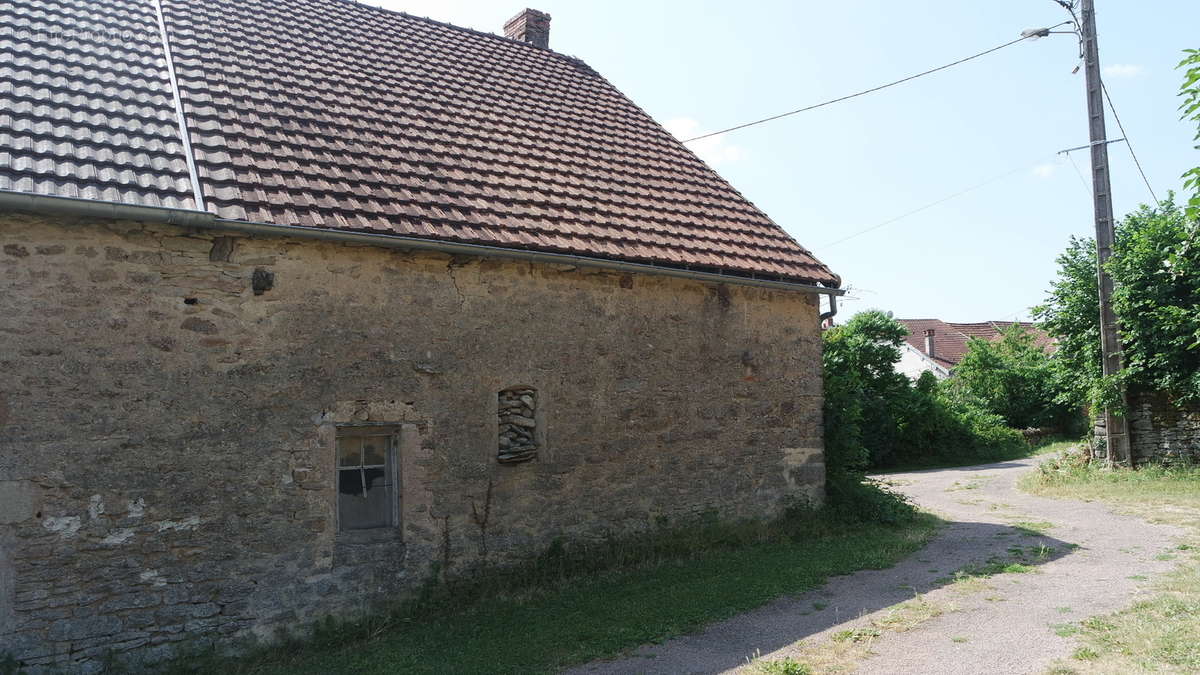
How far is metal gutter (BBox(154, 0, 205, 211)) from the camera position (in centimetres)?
633

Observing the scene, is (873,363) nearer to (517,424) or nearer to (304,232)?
(517,424)

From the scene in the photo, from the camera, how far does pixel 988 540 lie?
371 inches

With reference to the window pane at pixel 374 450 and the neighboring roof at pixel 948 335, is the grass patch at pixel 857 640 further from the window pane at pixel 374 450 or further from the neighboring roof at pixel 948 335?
the neighboring roof at pixel 948 335

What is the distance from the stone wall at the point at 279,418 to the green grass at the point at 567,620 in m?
0.33

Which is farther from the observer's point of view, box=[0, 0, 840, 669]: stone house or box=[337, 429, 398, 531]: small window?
box=[337, 429, 398, 531]: small window

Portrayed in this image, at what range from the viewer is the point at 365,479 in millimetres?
7070

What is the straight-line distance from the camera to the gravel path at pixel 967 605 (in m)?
5.57

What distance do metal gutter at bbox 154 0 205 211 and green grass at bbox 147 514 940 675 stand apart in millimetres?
3363

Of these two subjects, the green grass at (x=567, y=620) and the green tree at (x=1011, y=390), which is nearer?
the green grass at (x=567, y=620)

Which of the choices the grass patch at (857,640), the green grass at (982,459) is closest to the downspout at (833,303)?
the grass patch at (857,640)

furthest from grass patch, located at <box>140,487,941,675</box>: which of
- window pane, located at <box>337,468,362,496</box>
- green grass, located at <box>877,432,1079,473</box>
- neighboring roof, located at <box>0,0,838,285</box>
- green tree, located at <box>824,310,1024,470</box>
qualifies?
green grass, located at <box>877,432,1079,473</box>

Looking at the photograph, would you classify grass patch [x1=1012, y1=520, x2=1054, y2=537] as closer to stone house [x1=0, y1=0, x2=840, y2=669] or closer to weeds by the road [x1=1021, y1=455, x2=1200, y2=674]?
weeds by the road [x1=1021, y1=455, x2=1200, y2=674]

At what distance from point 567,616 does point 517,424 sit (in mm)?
1805

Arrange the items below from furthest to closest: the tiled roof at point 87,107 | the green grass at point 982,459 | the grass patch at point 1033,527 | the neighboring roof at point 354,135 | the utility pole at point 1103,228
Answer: the green grass at point 982,459, the utility pole at point 1103,228, the grass patch at point 1033,527, the neighboring roof at point 354,135, the tiled roof at point 87,107
